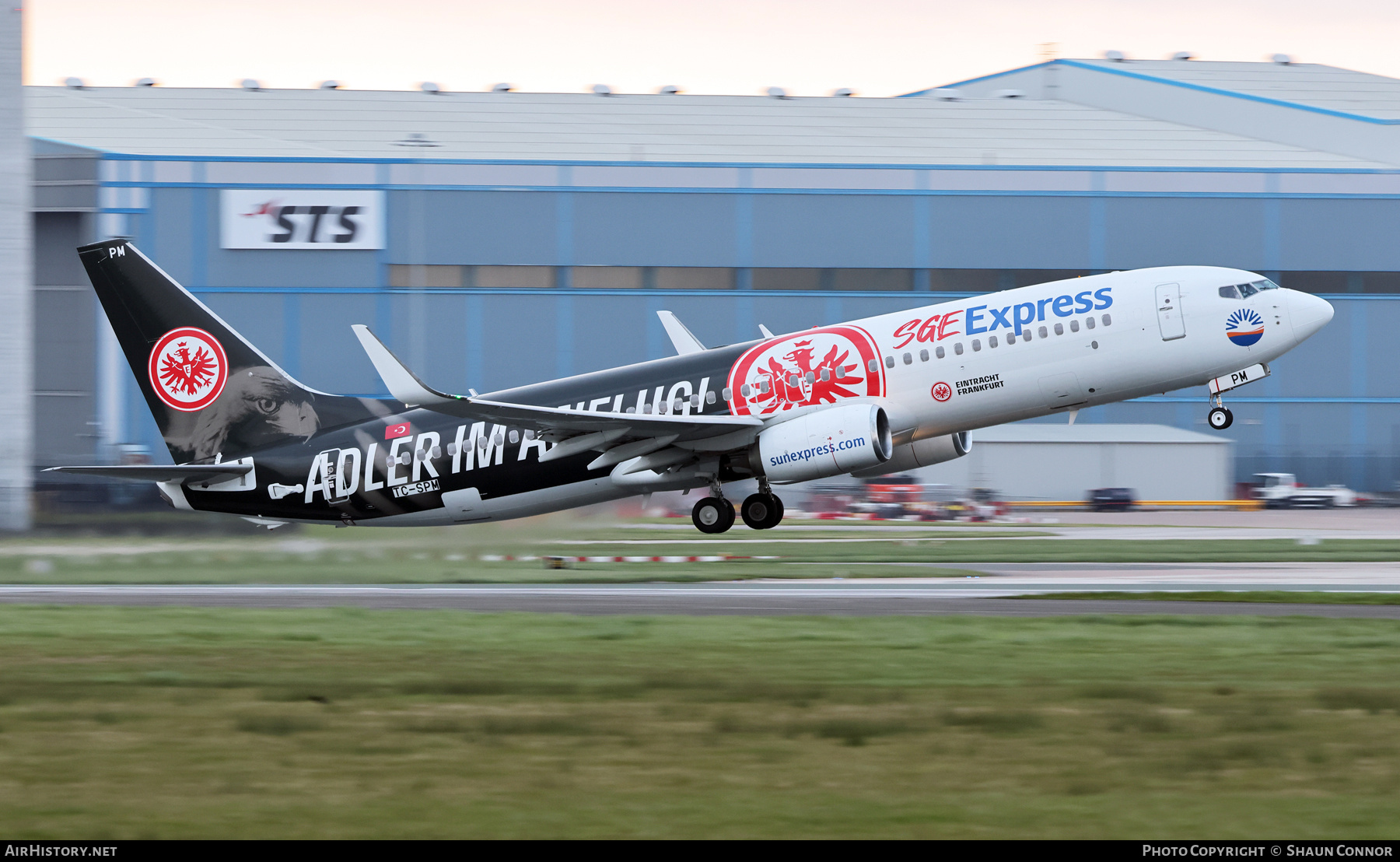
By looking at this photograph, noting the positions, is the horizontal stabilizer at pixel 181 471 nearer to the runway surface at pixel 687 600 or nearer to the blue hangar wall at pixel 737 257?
the runway surface at pixel 687 600

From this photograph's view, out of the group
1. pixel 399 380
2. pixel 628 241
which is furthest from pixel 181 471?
pixel 628 241

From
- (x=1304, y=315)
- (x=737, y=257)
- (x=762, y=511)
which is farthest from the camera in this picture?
(x=737, y=257)

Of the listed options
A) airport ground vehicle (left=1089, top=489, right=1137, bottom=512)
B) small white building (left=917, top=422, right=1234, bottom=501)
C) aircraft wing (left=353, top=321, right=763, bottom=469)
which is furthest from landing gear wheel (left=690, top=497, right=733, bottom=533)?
airport ground vehicle (left=1089, top=489, right=1137, bottom=512)

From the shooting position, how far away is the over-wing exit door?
28234mm

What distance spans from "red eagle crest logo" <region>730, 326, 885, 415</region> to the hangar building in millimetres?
38688

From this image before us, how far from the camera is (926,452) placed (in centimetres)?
3086

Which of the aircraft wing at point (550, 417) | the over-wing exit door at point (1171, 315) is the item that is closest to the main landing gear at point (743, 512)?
the aircraft wing at point (550, 417)

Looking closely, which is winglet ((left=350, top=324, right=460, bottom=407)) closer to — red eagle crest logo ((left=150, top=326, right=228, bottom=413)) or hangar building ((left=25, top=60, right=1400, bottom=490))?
red eagle crest logo ((left=150, top=326, right=228, bottom=413))

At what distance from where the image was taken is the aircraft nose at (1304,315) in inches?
1104

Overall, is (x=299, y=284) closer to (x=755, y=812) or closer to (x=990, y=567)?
(x=990, y=567)

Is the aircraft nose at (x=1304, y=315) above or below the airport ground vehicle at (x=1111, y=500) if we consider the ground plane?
above

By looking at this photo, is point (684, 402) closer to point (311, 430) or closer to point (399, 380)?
point (399, 380)

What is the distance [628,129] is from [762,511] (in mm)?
50861

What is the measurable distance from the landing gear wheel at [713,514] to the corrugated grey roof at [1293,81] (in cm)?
6371
